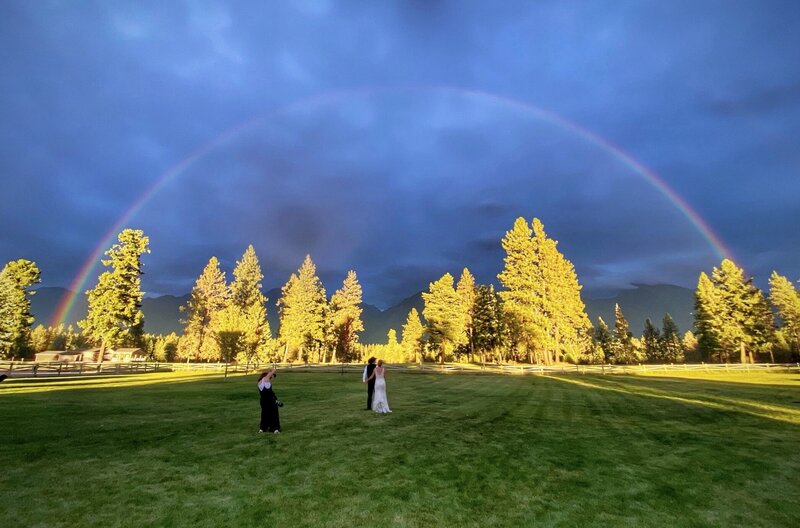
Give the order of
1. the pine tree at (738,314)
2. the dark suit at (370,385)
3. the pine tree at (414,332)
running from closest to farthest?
the dark suit at (370,385)
the pine tree at (738,314)
the pine tree at (414,332)

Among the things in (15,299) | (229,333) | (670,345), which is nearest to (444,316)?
(229,333)

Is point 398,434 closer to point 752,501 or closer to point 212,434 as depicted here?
point 212,434

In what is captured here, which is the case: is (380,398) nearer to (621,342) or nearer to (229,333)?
(229,333)

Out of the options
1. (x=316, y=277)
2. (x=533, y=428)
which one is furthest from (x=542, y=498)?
(x=316, y=277)

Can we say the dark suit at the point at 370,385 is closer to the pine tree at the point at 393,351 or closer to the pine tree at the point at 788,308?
the pine tree at the point at 788,308

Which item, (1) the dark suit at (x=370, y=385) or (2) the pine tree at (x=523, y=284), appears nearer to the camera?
(1) the dark suit at (x=370, y=385)

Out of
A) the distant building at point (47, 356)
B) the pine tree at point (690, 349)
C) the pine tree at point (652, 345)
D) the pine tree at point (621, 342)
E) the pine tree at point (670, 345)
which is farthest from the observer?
the pine tree at point (690, 349)

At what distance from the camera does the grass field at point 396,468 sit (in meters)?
6.18

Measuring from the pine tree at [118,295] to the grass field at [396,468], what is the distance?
140 feet

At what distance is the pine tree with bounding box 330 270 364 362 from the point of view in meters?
76.0

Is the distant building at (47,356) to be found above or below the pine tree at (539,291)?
below

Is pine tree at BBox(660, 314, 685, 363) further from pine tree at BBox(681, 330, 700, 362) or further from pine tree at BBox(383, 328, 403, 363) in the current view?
pine tree at BBox(383, 328, 403, 363)

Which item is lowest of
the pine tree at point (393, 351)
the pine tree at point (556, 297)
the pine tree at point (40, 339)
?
the pine tree at point (393, 351)

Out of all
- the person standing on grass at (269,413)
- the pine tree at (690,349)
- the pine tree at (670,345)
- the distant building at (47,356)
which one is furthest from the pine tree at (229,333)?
the pine tree at (690,349)
